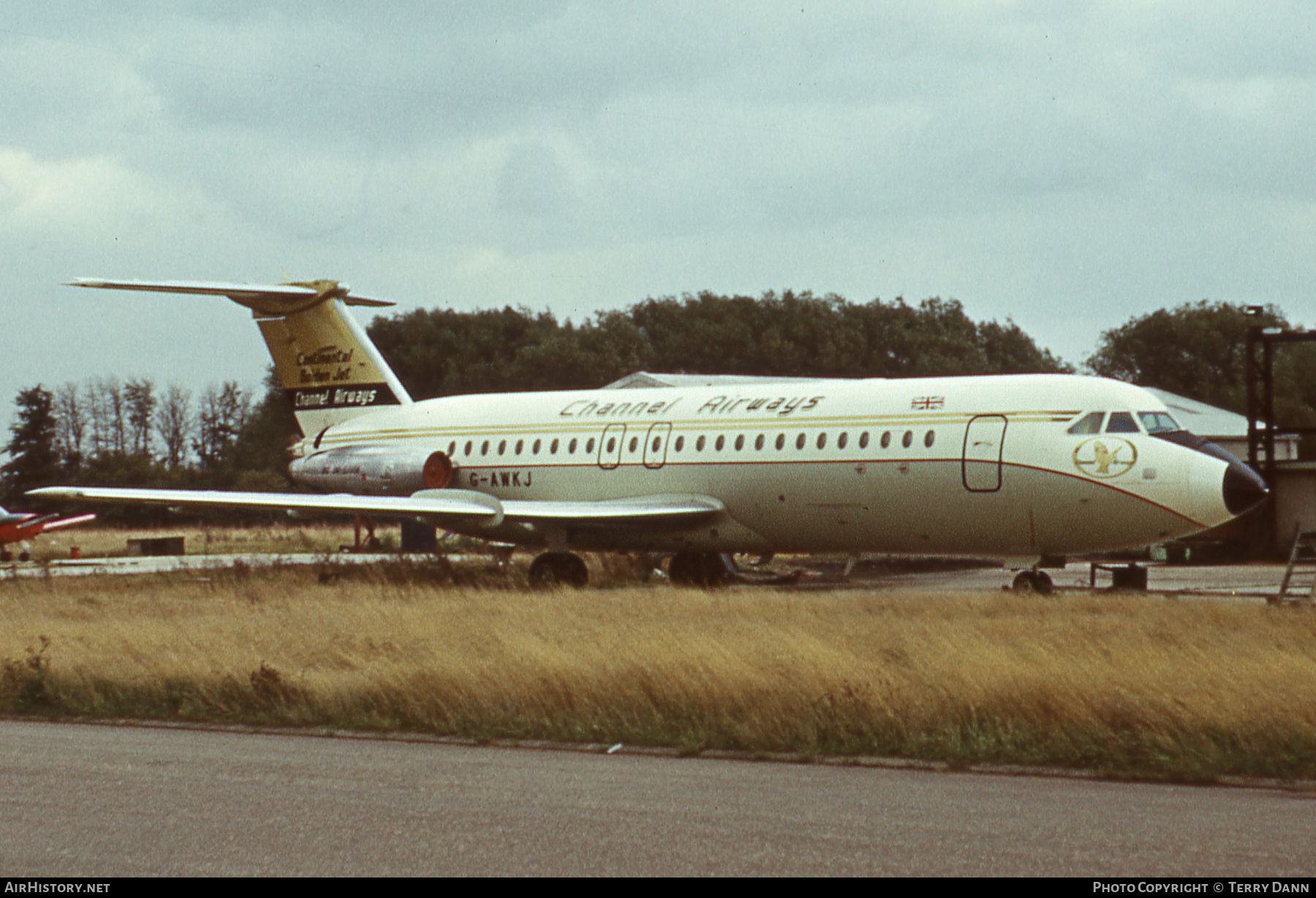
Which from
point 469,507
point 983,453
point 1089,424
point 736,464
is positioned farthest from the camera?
point 469,507

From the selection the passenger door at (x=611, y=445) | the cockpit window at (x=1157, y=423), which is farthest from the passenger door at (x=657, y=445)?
the cockpit window at (x=1157, y=423)

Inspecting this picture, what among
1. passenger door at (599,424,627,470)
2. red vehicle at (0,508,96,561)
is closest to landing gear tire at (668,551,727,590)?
passenger door at (599,424,627,470)

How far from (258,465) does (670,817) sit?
80.4m

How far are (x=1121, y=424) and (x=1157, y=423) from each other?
1.74 ft

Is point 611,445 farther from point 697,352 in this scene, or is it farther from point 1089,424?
point 697,352

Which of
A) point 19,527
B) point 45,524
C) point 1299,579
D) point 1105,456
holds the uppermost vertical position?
point 1105,456

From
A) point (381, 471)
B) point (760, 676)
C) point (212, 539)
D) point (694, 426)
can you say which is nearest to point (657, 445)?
point (694, 426)

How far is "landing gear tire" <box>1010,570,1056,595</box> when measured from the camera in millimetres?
21531

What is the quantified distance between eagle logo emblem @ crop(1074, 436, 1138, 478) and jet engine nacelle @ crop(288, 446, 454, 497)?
41.6ft

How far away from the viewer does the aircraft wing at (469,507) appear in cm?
2486

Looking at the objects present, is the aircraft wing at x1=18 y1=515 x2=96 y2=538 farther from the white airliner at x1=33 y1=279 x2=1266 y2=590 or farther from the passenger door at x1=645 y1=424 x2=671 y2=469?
the passenger door at x1=645 y1=424 x2=671 y2=469

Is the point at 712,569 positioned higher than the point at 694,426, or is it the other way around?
the point at 694,426

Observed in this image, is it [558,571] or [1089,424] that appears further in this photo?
[558,571]

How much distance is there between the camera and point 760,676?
11492 mm
